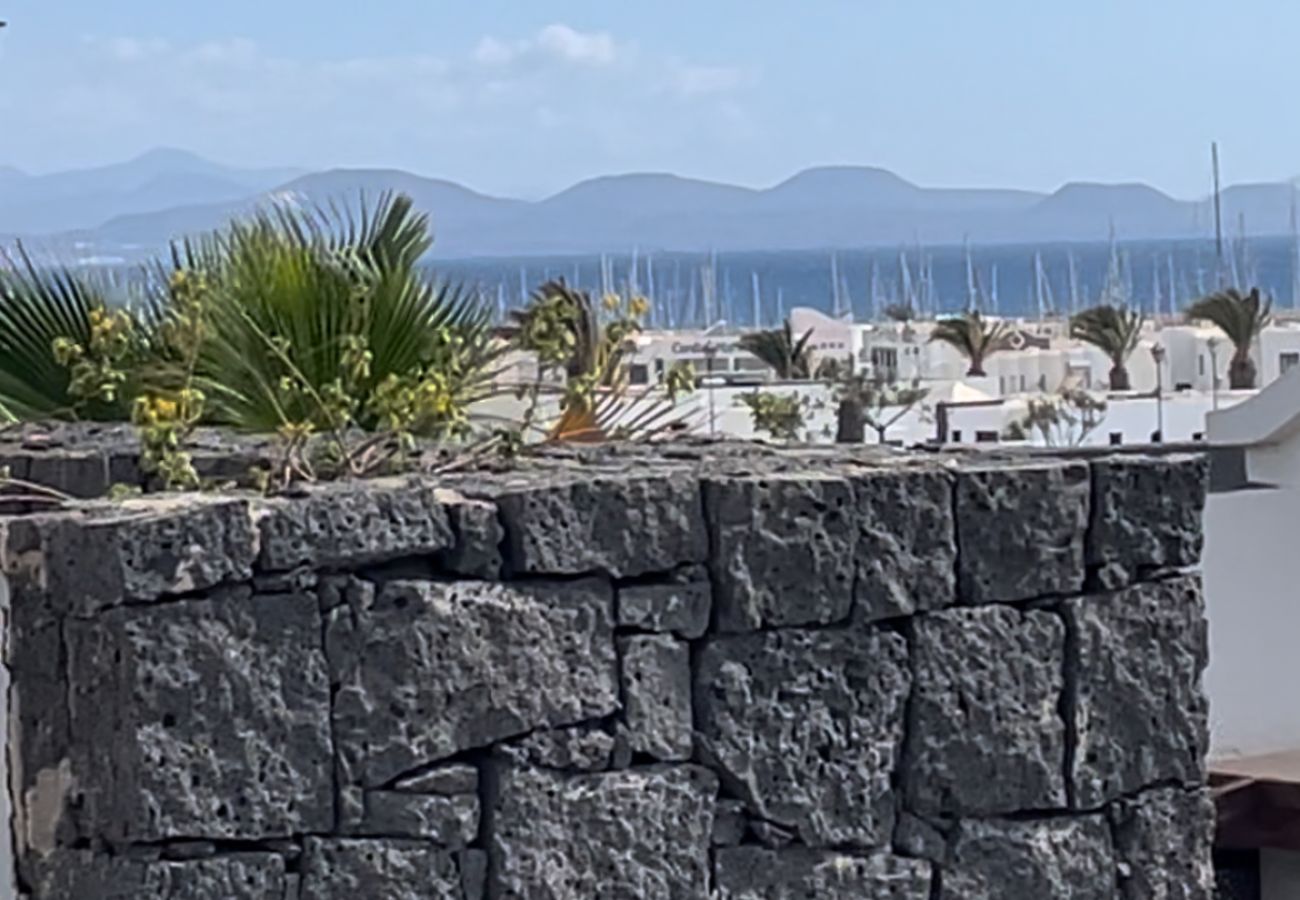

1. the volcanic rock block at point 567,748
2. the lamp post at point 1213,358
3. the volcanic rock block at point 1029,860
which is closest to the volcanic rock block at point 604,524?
the volcanic rock block at point 567,748

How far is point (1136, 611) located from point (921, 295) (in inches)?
2954

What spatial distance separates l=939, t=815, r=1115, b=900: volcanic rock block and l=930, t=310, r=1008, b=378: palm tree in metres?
36.0

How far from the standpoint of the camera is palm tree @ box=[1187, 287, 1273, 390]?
113 feet

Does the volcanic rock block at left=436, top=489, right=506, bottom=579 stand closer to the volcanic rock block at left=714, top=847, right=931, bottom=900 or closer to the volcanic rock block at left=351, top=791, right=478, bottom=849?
the volcanic rock block at left=351, top=791, right=478, bottom=849

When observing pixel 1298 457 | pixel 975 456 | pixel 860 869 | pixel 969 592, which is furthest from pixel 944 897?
pixel 1298 457

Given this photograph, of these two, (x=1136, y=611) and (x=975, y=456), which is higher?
(x=975, y=456)

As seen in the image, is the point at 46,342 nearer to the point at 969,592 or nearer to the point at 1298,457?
the point at 969,592

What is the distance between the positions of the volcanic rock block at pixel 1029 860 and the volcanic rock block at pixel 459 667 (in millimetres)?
646

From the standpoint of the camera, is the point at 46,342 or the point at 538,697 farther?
the point at 46,342

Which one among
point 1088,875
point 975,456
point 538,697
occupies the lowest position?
point 1088,875

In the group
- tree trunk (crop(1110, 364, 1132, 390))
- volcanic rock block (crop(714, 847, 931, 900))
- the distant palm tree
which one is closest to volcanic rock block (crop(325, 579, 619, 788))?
volcanic rock block (crop(714, 847, 931, 900))

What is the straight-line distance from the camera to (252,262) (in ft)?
16.5

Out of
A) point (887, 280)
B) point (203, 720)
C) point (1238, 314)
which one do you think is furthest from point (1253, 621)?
point (887, 280)

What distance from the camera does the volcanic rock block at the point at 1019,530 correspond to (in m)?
3.09
